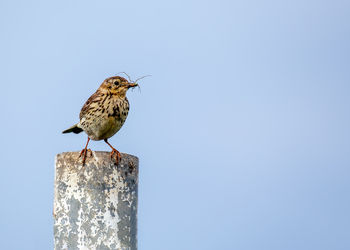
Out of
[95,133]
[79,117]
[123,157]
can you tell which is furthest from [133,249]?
[79,117]

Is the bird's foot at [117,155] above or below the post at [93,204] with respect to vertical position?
above

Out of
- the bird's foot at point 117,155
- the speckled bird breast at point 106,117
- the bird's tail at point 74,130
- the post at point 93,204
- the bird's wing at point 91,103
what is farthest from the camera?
the bird's tail at point 74,130

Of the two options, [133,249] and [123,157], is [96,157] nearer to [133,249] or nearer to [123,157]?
[123,157]

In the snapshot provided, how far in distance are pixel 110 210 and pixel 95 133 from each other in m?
2.88

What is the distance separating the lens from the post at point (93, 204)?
251 inches

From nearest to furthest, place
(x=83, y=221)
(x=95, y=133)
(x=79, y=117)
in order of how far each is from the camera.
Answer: (x=83, y=221) < (x=95, y=133) < (x=79, y=117)

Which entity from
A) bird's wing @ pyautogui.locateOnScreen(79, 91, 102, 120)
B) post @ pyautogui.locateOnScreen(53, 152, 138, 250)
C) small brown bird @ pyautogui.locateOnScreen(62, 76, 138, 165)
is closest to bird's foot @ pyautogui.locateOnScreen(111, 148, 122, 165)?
post @ pyautogui.locateOnScreen(53, 152, 138, 250)

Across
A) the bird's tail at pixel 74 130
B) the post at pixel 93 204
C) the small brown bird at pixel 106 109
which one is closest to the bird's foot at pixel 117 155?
the post at pixel 93 204

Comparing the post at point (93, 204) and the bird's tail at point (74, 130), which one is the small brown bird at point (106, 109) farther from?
the post at point (93, 204)

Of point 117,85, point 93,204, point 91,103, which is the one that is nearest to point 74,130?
point 91,103

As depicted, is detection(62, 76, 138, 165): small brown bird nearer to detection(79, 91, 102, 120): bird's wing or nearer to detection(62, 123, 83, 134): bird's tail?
detection(79, 91, 102, 120): bird's wing

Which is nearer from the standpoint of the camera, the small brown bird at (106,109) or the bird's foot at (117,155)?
the bird's foot at (117,155)

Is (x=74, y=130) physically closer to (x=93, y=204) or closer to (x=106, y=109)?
(x=106, y=109)

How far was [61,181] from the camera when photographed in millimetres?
6629
